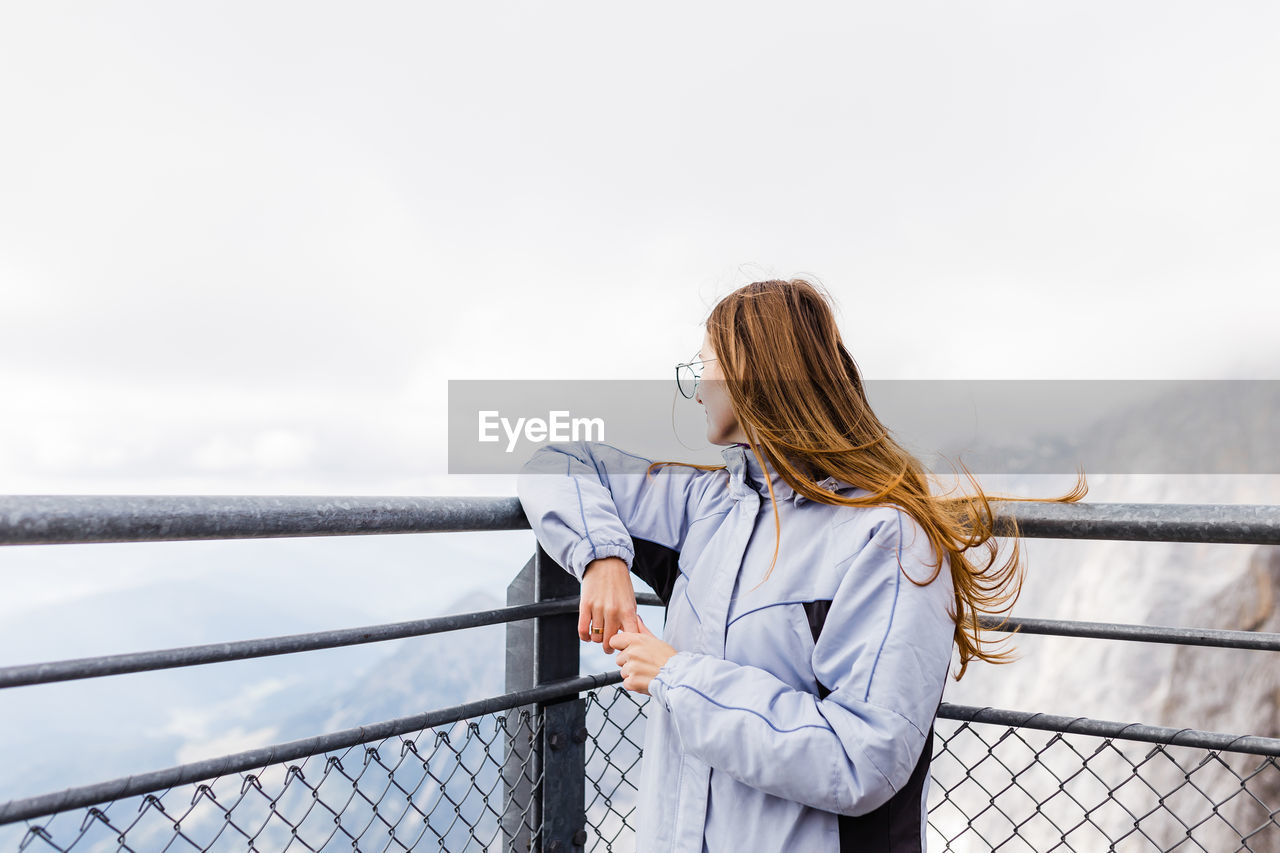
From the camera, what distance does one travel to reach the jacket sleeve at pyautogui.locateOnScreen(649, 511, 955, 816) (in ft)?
4.03

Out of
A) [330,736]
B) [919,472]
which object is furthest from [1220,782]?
[330,736]

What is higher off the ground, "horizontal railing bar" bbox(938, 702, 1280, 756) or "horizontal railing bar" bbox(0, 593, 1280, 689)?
"horizontal railing bar" bbox(0, 593, 1280, 689)

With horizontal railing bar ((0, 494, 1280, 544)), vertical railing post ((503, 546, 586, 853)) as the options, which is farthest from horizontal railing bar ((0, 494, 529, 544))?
vertical railing post ((503, 546, 586, 853))

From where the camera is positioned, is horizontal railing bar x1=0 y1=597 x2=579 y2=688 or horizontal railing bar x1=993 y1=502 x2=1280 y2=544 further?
horizontal railing bar x1=993 y1=502 x2=1280 y2=544

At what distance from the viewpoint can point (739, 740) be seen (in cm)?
126

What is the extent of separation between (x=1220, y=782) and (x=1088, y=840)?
130 cm

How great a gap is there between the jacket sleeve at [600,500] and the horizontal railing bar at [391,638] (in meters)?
0.26

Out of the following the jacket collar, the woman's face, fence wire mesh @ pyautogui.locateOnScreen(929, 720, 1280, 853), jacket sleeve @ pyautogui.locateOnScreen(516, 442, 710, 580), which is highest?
the woman's face

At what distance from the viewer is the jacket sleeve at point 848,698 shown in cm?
123

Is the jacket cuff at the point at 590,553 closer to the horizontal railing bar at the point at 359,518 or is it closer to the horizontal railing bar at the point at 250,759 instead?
the horizontal railing bar at the point at 359,518

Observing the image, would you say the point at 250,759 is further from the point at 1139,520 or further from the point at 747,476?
the point at 1139,520

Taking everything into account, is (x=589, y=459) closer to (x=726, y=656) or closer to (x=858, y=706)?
(x=726, y=656)

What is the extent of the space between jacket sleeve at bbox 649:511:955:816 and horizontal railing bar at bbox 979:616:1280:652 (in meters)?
0.53

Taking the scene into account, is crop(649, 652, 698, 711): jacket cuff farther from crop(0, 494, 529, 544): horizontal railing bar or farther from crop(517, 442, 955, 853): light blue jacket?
crop(0, 494, 529, 544): horizontal railing bar
